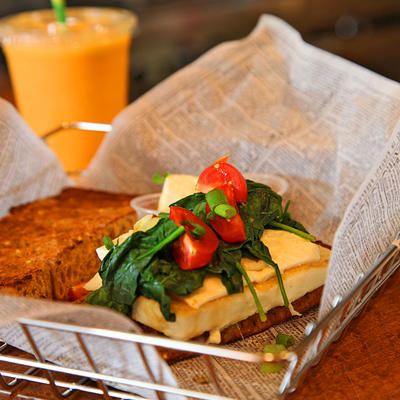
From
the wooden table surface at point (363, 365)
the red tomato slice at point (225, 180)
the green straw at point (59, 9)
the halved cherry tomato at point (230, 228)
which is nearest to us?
the wooden table surface at point (363, 365)

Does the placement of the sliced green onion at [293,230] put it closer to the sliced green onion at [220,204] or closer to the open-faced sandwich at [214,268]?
the open-faced sandwich at [214,268]

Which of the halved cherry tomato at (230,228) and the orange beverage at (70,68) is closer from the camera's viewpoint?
the halved cherry tomato at (230,228)

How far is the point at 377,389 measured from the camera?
43.9 inches

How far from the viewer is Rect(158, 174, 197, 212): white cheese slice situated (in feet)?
5.24

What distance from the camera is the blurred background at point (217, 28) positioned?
5.02 metres

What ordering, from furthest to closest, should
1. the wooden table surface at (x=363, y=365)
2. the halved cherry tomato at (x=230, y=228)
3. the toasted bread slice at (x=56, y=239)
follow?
the toasted bread slice at (x=56, y=239), the halved cherry tomato at (x=230, y=228), the wooden table surface at (x=363, y=365)

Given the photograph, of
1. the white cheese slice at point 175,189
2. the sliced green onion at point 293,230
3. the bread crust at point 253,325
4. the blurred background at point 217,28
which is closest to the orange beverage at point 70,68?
the white cheese slice at point 175,189

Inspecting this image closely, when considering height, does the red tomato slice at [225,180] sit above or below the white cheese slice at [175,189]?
above

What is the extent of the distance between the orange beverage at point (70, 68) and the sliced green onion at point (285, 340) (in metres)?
1.68

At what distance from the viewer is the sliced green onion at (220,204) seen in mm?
1174

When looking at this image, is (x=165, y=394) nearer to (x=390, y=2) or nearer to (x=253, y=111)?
(x=253, y=111)

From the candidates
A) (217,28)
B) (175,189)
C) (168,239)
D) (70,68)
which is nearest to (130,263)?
(168,239)

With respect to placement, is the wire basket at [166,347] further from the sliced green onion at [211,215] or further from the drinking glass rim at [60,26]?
the drinking glass rim at [60,26]

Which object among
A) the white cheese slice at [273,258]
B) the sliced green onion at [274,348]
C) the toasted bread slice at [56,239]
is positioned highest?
the white cheese slice at [273,258]
